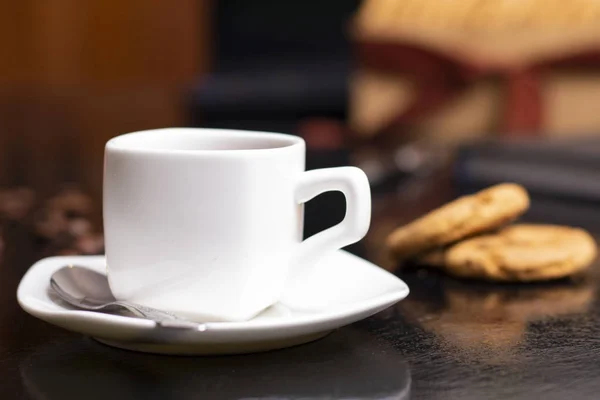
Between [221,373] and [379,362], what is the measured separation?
0.09m

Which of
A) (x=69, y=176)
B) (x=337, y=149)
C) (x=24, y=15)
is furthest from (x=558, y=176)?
(x=24, y=15)

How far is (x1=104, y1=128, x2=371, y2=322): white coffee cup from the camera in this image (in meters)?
0.50

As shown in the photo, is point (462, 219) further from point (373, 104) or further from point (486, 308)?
point (373, 104)

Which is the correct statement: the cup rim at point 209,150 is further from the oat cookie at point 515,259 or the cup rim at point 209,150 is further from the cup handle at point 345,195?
the oat cookie at point 515,259

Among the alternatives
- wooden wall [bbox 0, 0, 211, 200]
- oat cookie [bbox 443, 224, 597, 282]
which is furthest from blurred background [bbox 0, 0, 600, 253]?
oat cookie [bbox 443, 224, 597, 282]

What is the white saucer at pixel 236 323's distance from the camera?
450mm

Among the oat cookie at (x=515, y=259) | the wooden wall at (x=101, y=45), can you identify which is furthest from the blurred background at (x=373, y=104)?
the oat cookie at (x=515, y=259)

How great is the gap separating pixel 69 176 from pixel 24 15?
8.70ft

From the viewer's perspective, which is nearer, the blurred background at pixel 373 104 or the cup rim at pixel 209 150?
the cup rim at pixel 209 150

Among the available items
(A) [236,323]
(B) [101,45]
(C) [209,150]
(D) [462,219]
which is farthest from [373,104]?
(B) [101,45]

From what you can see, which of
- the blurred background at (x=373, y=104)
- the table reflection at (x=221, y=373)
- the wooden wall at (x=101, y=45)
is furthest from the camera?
the wooden wall at (x=101, y=45)

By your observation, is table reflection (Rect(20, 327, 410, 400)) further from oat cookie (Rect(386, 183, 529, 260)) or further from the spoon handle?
oat cookie (Rect(386, 183, 529, 260))

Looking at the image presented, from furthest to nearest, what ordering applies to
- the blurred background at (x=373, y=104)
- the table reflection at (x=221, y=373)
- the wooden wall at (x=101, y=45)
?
the wooden wall at (x=101, y=45)
the blurred background at (x=373, y=104)
the table reflection at (x=221, y=373)

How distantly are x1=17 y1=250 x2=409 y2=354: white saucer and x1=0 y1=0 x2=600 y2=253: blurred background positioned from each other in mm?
293
